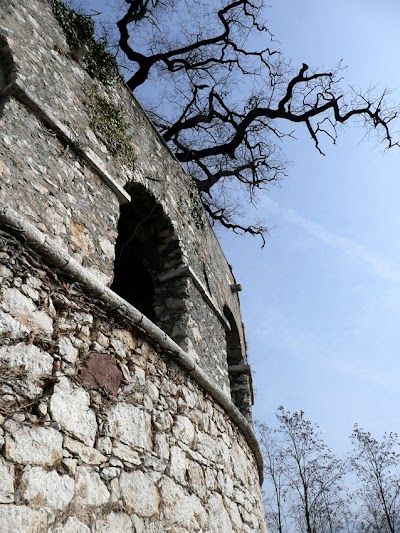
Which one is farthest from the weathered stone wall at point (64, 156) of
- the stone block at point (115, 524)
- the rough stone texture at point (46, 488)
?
the stone block at point (115, 524)

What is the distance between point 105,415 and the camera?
2.76 metres

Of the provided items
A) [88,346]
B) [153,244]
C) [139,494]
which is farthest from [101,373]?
[153,244]

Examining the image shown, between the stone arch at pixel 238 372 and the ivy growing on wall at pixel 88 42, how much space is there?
144 inches

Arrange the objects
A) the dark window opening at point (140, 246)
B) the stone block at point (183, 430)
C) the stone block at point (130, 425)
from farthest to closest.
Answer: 1. the dark window opening at point (140, 246)
2. the stone block at point (183, 430)
3. the stone block at point (130, 425)

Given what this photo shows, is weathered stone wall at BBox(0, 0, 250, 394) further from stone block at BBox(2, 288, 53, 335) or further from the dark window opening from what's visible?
stone block at BBox(2, 288, 53, 335)

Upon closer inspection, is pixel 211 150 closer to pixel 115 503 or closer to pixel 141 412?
pixel 141 412

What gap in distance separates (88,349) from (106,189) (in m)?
1.84

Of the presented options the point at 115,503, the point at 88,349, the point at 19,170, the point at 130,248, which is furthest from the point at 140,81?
the point at 115,503

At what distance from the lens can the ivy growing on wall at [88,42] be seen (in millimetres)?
4707

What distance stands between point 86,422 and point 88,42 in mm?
4166

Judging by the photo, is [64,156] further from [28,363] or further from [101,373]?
[28,363]

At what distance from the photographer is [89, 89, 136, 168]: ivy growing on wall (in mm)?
4512

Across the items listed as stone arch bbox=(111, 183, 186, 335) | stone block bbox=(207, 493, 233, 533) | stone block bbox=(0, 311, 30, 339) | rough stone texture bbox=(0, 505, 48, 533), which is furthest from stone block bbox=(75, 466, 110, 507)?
stone arch bbox=(111, 183, 186, 335)

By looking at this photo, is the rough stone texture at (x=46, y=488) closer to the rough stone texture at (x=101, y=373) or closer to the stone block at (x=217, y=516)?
the rough stone texture at (x=101, y=373)
